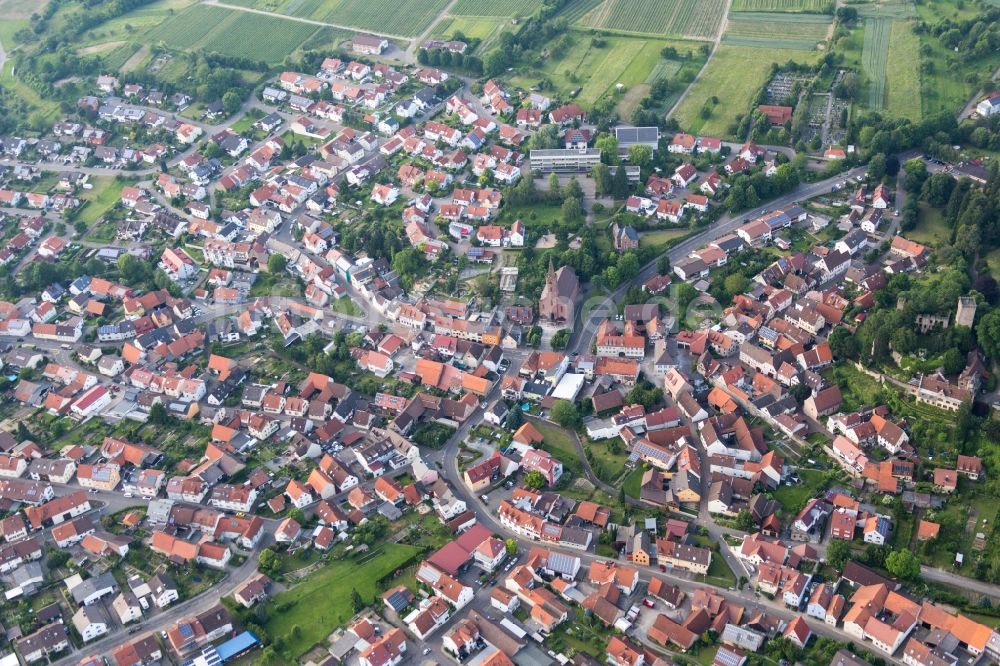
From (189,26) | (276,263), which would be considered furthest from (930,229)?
(189,26)

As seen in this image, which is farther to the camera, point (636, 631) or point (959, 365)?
point (959, 365)

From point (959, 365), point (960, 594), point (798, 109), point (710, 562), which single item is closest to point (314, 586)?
point (710, 562)

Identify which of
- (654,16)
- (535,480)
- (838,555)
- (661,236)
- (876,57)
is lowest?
(535,480)

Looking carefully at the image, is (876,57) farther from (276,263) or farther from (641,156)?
(276,263)

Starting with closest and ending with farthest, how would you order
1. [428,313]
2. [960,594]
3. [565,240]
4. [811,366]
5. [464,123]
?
[960,594]
[811,366]
[428,313]
[565,240]
[464,123]

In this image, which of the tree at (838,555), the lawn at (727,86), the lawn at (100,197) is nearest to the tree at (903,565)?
the tree at (838,555)

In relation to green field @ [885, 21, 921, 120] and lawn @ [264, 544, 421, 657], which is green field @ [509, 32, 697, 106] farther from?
lawn @ [264, 544, 421, 657]

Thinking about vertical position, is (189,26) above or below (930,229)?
below

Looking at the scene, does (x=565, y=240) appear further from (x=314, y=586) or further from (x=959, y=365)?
(x=314, y=586)

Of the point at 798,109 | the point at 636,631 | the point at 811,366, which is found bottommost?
the point at 636,631
